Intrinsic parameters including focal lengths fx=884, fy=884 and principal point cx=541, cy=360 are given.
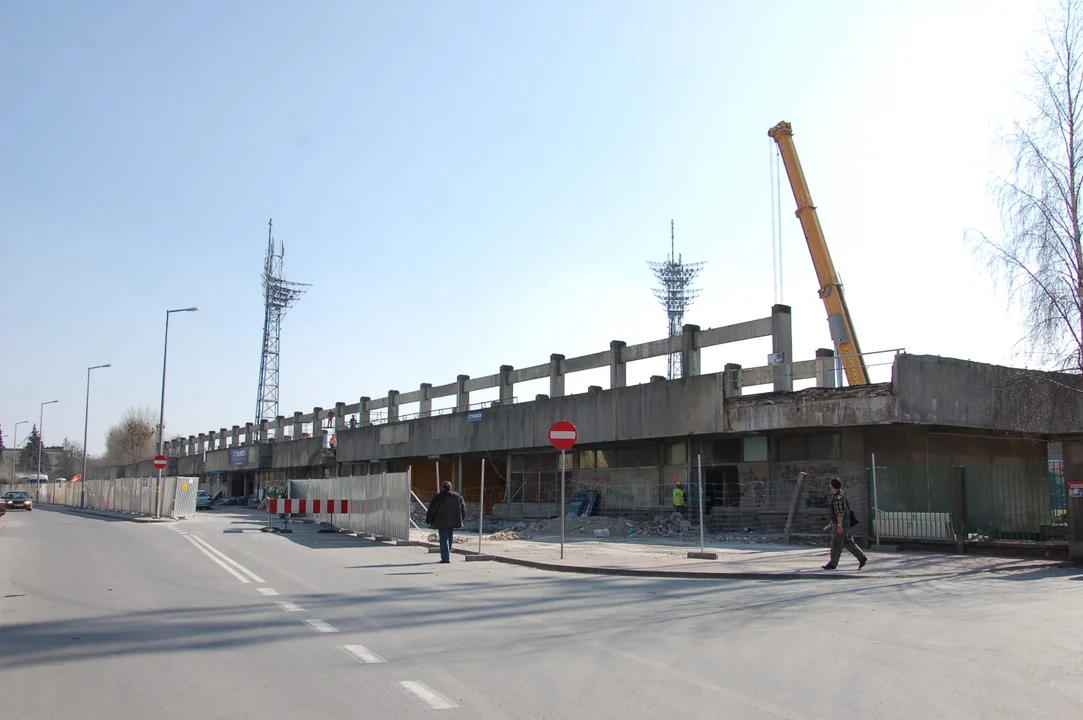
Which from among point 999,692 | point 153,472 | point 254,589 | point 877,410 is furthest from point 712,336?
point 153,472

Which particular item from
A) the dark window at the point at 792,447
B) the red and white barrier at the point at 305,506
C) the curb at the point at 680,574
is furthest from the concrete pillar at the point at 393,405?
the curb at the point at 680,574

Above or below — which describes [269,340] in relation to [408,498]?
above

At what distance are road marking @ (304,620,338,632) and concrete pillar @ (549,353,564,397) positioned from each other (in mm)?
26311

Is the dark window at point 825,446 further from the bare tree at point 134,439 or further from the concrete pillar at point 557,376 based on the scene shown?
the bare tree at point 134,439

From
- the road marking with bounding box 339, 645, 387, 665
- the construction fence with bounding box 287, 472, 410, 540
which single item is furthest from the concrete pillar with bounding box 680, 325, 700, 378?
the road marking with bounding box 339, 645, 387, 665

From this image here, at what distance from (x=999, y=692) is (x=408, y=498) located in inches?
666

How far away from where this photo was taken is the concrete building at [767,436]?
2067cm

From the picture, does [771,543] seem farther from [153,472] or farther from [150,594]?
[153,472]

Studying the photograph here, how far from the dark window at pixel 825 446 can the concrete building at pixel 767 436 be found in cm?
4

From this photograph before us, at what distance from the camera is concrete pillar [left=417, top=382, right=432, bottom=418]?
45.4 metres

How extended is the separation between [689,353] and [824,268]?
5.47 m

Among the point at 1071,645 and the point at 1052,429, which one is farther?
the point at 1052,429

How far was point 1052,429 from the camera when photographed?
72.1 feet

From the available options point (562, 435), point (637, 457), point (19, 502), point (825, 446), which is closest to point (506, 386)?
point (637, 457)
